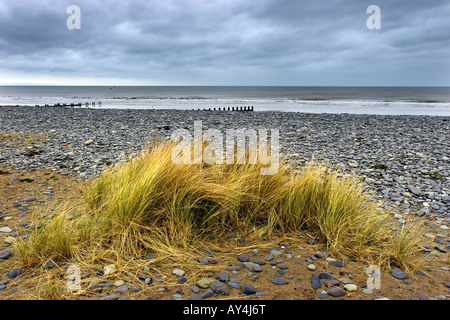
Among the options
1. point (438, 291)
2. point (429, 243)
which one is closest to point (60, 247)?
point (438, 291)

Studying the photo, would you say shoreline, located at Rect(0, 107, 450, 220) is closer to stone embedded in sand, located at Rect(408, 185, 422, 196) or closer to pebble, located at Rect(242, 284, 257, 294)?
stone embedded in sand, located at Rect(408, 185, 422, 196)

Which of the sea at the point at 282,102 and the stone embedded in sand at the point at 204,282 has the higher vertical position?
the sea at the point at 282,102

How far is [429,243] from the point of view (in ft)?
12.1

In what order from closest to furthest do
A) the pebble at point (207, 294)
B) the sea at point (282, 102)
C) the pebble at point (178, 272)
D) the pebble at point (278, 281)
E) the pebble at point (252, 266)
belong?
1. the pebble at point (207, 294)
2. the pebble at point (278, 281)
3. the pebble at point (178, 272)
4. the pebble at point (252, 266)
5. the sea at point (282, 102)

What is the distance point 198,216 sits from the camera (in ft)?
12.4

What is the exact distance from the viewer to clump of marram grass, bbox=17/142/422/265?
10.7 ft

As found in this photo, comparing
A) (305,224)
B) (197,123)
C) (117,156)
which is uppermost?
(197,123)

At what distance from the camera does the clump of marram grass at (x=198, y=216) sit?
327 cm

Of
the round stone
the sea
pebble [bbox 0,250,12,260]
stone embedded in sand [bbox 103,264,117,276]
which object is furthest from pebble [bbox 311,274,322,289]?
the sea

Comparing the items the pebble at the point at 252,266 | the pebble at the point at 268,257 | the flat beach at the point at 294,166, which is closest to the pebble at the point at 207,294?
the flat beach at the point at 294,166

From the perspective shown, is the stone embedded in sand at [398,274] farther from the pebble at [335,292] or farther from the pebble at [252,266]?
the pebble at [252,266]

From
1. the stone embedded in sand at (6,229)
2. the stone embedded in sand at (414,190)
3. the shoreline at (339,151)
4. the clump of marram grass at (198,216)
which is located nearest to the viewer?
the clump of marram grass at (198,216)

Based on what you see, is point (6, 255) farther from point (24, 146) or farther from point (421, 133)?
point (421, 133)
